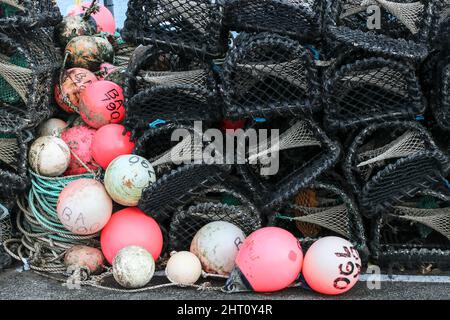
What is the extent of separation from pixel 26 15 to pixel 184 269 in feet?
5.74

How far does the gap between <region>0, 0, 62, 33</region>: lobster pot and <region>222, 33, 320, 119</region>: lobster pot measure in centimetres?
121

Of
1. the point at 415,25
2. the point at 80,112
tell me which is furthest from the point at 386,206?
the point at 80,112

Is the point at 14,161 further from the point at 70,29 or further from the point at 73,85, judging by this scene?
the point at 70,29

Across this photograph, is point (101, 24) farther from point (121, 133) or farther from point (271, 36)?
point (271, 36)

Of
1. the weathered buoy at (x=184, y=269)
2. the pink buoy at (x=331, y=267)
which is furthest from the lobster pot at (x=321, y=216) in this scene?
the weathered buoy at (x=184, y=269)

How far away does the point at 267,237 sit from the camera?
2.75 m

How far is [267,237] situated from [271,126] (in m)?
0.75

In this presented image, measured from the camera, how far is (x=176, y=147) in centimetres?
306

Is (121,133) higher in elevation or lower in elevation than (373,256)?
higher

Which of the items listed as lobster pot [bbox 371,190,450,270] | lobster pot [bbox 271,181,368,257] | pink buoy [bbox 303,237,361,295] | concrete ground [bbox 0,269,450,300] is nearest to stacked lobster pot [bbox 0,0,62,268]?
concrete ground [bbox 0,269,450,300]

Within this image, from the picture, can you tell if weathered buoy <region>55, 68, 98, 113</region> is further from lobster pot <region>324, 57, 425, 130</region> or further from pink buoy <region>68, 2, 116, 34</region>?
lobster pot <region>324, 57, 425, 130</region>

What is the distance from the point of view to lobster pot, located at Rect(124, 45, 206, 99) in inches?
122

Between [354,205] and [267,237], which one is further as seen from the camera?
[354,205]

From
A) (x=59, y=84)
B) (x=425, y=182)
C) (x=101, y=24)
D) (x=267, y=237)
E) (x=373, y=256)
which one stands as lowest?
(x=373, y=256)
